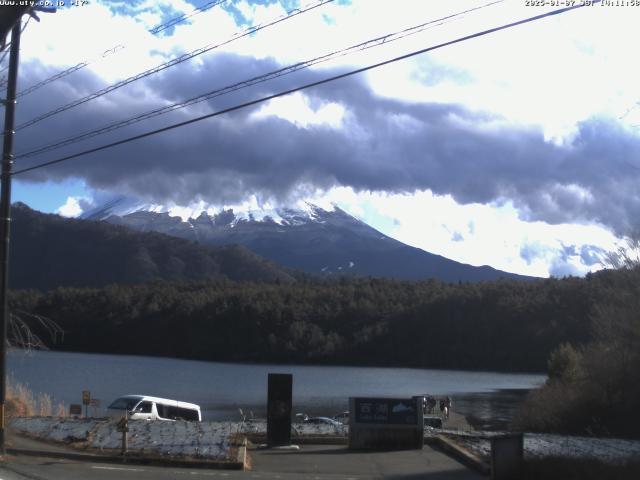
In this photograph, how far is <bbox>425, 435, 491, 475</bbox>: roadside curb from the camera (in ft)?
56.4

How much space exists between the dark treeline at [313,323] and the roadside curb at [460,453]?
310 feet

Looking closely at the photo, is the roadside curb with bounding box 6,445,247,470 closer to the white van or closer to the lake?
the white van

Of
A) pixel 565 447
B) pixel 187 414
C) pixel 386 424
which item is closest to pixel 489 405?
pixel 187 414

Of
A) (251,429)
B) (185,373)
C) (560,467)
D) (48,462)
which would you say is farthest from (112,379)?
(560,467)

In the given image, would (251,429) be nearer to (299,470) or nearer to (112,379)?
(299,470)

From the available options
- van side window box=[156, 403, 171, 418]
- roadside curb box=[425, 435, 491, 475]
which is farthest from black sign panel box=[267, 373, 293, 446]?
van side window box=[156, 403, 171, 418]

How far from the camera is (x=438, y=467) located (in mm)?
17859

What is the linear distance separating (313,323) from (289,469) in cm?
11906

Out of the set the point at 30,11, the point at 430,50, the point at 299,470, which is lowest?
the point at 299,470

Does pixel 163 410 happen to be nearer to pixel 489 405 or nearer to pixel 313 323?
pixel 489 405

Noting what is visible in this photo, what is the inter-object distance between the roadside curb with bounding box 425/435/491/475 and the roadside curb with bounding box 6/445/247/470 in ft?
15.0

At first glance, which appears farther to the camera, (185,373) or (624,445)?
(185,373)

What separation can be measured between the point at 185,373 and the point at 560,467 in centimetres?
7775

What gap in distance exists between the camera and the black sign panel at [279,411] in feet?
67.4
